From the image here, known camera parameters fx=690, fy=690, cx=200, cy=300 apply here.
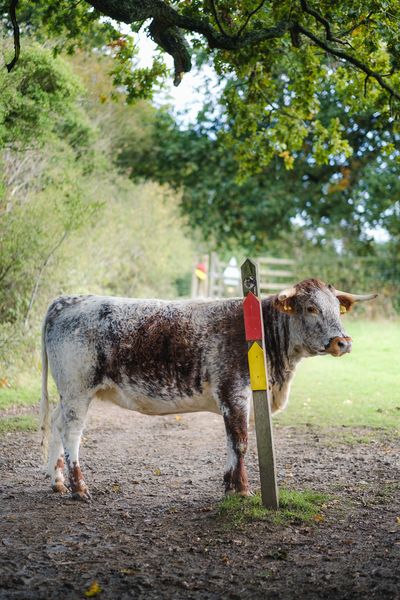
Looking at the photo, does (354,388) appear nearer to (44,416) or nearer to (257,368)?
(44,416)

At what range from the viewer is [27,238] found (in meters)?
12.9

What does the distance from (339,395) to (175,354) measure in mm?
6976

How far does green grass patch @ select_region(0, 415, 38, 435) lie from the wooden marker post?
15.8ft

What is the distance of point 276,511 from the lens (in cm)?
563

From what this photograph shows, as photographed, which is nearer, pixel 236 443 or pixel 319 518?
pixel 319 518

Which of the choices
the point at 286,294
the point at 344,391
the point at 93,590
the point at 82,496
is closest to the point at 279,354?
the point at 286,294

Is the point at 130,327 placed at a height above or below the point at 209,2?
below

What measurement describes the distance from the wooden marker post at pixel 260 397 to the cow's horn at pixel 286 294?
0.65 m

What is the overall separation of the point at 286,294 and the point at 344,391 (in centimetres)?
728

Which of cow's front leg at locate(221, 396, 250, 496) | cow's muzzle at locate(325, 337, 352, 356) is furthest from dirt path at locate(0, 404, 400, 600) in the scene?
cow's muzzle at locate(325, 337, 352, 356)

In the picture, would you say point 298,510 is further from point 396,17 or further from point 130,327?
point 396,17

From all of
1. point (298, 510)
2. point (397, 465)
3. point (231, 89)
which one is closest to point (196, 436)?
point (397, 465)

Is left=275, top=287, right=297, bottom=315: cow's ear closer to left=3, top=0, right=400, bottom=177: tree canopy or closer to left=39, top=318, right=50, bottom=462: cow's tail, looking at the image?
left=39, top=318, right=50, bottom=462: cow's tail

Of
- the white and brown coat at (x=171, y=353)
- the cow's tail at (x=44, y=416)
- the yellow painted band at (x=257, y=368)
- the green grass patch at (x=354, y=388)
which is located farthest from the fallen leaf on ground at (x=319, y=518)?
the green grass patch at (x=354, y=388)
